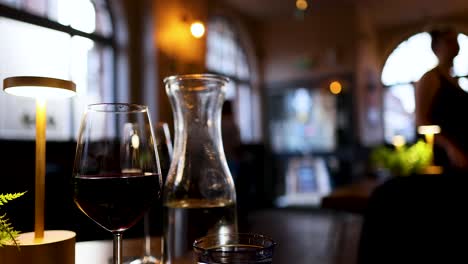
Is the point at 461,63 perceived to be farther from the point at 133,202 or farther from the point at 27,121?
the point at 133,202

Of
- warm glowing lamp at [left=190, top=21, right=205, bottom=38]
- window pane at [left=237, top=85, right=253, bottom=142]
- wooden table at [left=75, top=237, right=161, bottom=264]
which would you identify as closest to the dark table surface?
wooden table at [left=75, top=237, right=161, bottom=264]

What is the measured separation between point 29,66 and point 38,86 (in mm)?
3796

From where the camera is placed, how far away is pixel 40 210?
497 mm

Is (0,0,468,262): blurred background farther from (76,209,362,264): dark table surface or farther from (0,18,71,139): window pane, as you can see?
(76,209,362,264): dark table surface

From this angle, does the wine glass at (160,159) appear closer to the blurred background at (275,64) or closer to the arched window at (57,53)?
the arched window at (57,53)

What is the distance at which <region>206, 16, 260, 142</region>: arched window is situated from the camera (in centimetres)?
701

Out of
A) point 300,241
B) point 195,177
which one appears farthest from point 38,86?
point 300,241

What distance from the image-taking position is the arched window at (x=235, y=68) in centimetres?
701

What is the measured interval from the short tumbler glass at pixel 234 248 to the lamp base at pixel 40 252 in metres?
0.18

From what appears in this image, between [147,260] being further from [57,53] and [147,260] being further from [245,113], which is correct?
[245,113]

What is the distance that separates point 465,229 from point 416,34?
24.9 feet

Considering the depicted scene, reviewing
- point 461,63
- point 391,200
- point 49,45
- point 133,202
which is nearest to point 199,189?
point 133,202

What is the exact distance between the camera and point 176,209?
1.98 feet

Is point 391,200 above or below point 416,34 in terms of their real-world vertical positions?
below
